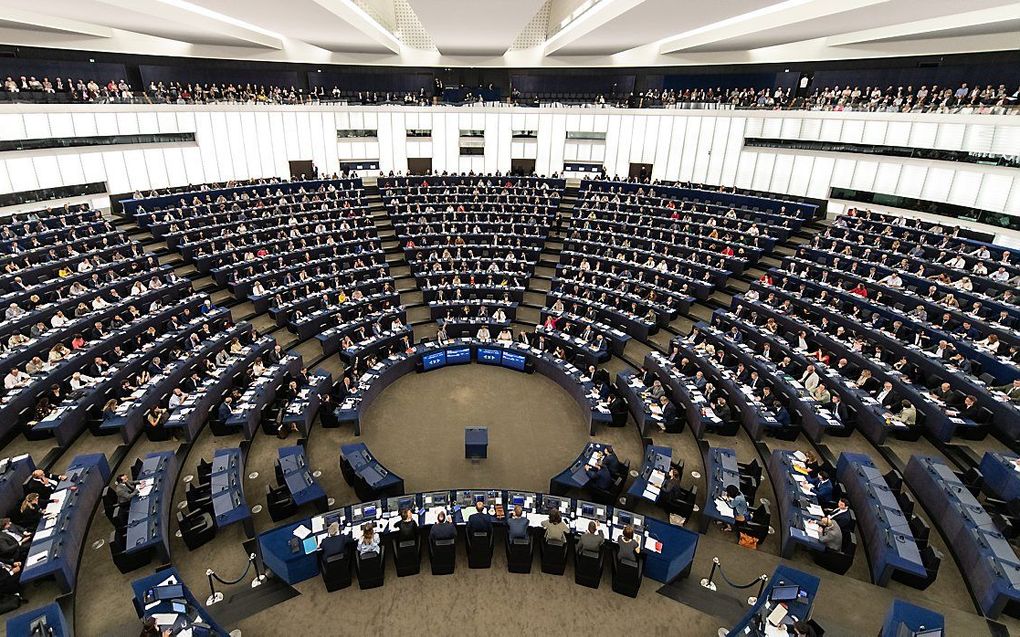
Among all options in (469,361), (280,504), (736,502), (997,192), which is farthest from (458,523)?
(997,192)

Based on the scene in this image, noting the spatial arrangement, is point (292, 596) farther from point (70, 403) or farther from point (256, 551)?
point (70, 403)

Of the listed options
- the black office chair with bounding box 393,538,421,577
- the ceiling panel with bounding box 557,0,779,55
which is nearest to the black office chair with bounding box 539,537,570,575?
the black office chair with bounding box 393,538,421,577

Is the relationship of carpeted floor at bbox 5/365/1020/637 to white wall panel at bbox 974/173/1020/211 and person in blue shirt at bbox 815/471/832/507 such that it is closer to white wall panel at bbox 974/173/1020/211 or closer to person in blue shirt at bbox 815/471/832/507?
person in blue shirt at bbox 815/471/832/507

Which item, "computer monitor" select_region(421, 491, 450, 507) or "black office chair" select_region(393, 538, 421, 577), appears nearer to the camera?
"black office chair" select_region(393, 538, 421, 577)

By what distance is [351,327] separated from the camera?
1870 cm

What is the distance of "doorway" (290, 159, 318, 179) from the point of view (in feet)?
113

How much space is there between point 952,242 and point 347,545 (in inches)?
920

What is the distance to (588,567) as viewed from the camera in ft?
31.6

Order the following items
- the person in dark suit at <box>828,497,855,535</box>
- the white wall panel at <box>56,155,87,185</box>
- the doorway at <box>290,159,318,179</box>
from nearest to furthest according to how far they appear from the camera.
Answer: the person in dark suit at <box>828,497,855,535</box> → the white wall panel at <box>56,155,87,185</box> → the doorway at <box>290,159,318,179</box>

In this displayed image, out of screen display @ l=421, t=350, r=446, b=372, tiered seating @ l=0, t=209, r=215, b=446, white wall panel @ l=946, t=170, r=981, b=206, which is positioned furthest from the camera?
white wall panel @ l=946, t=170, r=981, b=206

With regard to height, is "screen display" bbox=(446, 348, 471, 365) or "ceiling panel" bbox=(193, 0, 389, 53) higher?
"ceiling panel" bbox=(193, 0, 389, 53)

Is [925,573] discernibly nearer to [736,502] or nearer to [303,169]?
[736,502]

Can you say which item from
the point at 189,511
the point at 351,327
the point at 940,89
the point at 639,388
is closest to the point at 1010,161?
the point at 940,89

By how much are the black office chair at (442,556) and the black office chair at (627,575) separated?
3014 millimetres
